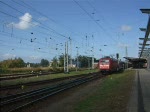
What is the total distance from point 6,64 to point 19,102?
3318 inches

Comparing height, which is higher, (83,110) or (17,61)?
(17,61)

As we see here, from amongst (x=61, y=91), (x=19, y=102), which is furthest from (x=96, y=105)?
(x=61, y=91)

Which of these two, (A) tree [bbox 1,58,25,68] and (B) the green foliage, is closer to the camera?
(B) the green foliage

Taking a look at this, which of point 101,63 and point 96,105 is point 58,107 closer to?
point 96,105

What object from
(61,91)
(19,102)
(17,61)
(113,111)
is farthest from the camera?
(17,61)

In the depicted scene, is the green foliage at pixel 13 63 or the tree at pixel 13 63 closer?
the green foliage at pixel 13 63

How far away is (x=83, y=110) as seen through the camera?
14.5 metres

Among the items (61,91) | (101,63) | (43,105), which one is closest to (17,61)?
(101,63)

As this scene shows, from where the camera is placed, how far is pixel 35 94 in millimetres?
20562

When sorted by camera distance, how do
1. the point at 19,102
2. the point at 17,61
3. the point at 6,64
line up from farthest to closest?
the point at 17,61
the point at 6,64
the point at 19,102

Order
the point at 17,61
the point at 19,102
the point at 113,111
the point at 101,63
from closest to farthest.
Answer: the point at 113,111 < the point at 19,102 < the point at 101,63 < the point at 17,61

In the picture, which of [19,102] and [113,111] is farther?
[19,102]

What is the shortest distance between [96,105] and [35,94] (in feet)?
19.3

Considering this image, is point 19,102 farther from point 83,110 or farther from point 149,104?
point 149,104
